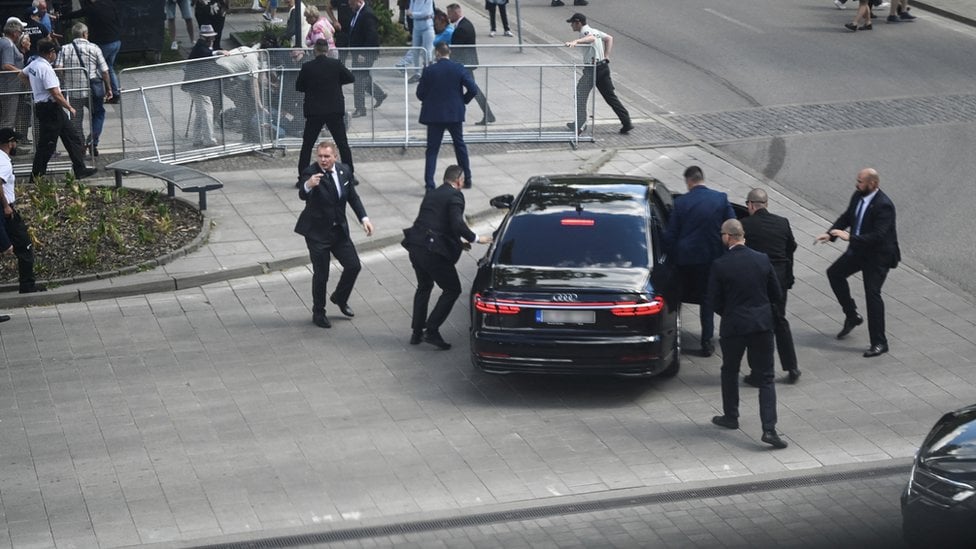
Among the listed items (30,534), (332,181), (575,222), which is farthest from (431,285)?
(30,534)

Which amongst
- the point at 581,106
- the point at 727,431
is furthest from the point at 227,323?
the point at 581,106

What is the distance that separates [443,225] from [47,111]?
23.0 feet

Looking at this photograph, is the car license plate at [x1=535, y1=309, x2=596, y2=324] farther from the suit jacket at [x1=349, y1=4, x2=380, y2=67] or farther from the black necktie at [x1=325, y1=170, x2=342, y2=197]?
the suit jacket at [x1=349, y1=4, x2=380, y2=67]

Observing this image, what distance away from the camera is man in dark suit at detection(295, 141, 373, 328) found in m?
12.2

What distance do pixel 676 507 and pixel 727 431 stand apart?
66.3 inches

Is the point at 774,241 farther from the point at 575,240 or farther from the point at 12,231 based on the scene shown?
the point at 12,231

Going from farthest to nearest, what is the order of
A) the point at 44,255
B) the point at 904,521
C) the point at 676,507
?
the point at 44,255 → the point at 676,507 → the point at 904,521

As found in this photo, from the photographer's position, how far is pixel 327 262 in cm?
1232

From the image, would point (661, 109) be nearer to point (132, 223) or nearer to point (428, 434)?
point (132, 223)

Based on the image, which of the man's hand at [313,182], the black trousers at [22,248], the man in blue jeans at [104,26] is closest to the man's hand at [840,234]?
the man's hand at [313,182]

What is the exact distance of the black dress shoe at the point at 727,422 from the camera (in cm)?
1016

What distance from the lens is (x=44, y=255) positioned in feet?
45.6

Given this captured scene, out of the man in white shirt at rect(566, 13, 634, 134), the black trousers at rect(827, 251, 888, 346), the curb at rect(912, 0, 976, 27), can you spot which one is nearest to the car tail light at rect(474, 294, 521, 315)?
the black trousers at rect(827, 251, 888, 346)

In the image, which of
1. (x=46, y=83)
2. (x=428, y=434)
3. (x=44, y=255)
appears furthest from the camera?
(x=46, y=83)
